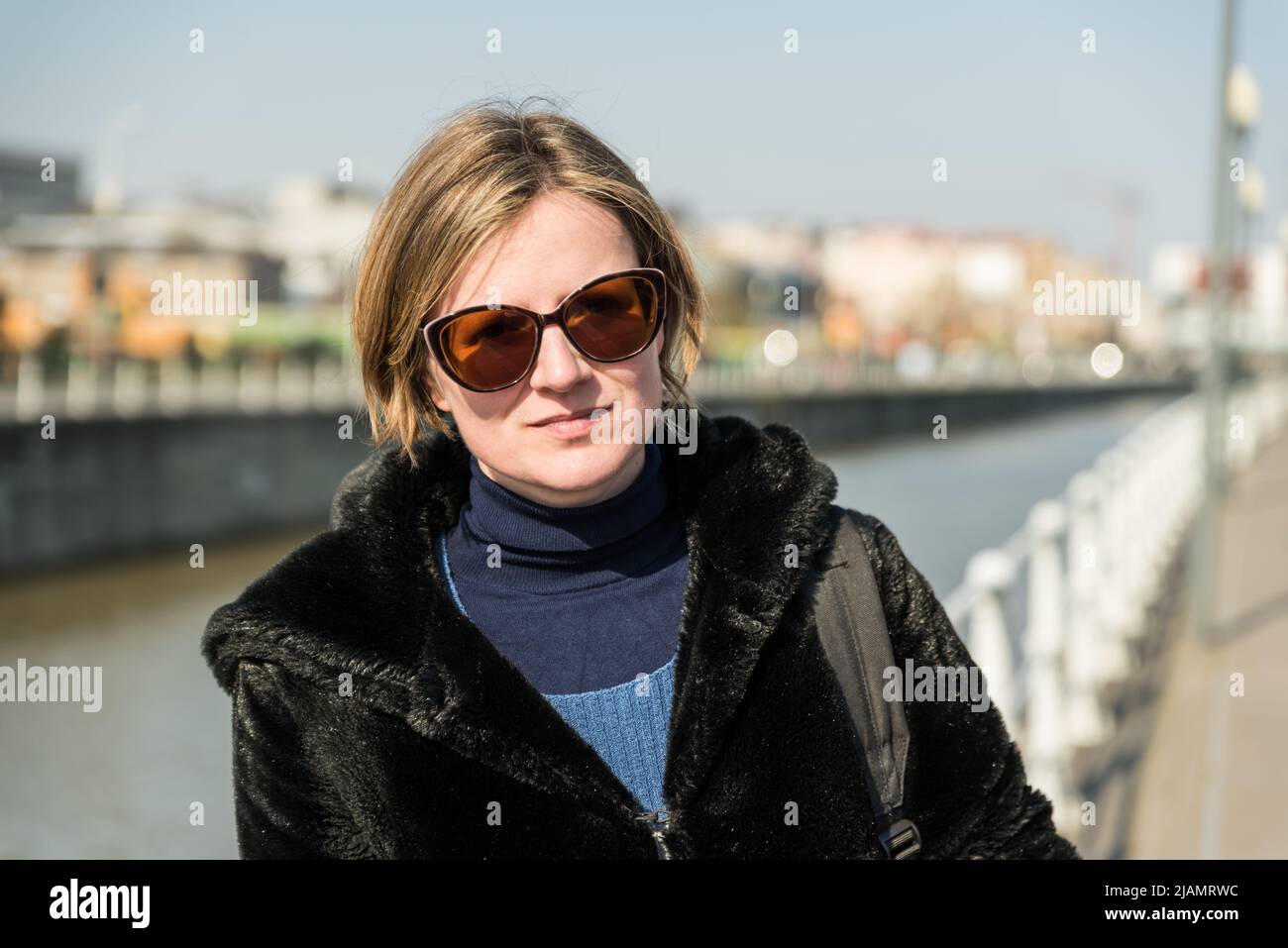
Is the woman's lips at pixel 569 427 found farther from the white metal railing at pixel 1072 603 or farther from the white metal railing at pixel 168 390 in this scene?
the white metal railing at pixel 168 390

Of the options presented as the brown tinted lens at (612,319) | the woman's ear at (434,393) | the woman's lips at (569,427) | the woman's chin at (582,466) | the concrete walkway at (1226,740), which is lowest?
the concrete walkway at (1226,740)

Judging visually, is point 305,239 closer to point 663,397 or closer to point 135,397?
point 135,397

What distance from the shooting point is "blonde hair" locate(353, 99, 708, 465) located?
5.51 ft

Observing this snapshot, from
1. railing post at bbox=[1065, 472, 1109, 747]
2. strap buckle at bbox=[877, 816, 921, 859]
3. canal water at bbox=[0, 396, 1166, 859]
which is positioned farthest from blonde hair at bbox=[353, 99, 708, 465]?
railing post at bbox=[1065, 472, 1109, 747]

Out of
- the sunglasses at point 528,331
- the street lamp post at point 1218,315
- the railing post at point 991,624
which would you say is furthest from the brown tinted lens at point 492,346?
the street lamp post at point 1218,315

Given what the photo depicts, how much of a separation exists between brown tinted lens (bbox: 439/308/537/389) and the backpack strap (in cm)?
44

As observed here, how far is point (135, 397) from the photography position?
74.9ft

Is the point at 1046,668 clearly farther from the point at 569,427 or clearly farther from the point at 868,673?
the point at 569,427

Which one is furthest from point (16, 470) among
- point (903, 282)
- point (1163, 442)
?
point (903, 282)

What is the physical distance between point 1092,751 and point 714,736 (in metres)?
4.79

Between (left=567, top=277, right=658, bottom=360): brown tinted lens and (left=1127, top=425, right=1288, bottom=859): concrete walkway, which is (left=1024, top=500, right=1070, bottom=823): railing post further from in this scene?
(left=567, top=277, right=658, bottom=360): brown tinted lens

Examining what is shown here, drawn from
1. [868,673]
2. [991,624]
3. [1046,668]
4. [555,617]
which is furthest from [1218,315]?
[555,617]

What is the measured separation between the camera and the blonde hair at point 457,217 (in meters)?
1.68

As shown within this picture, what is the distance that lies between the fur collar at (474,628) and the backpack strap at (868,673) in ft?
0.15
